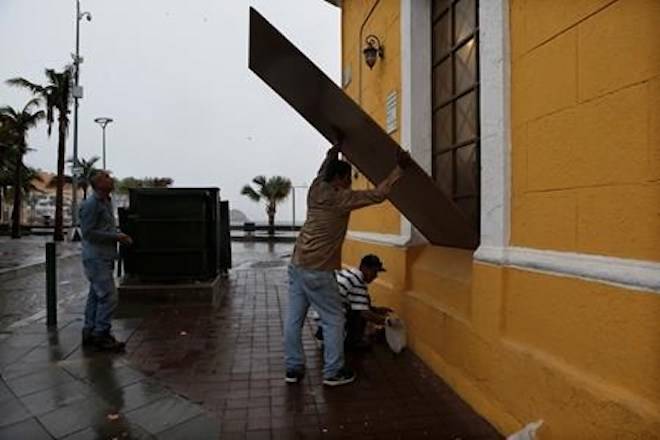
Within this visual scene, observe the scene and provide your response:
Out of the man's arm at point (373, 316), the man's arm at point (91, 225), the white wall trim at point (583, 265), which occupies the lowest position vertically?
the man's arm at point (373, 316)

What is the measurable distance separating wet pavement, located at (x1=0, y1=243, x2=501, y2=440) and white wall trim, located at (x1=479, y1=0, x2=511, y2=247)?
131cm

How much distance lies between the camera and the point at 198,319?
738 centimetres

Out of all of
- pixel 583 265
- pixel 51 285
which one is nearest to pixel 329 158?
pixel 583 265

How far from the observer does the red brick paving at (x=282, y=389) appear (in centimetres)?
371

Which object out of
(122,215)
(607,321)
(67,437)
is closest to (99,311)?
(67,437)

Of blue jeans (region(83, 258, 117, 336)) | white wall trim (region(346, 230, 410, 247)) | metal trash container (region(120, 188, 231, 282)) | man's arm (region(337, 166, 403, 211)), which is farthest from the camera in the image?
metal trash container (region(120, 188, 231, 282))

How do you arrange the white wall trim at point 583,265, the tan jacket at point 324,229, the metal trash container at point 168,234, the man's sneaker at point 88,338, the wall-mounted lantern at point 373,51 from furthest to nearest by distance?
the metal trash container at point 168,234 < the wall-mounted lantern at point 373,51 < the man's sneaker at point 88,338 < the tan jacket at point 324,229 < the white wall trim at point 583,265

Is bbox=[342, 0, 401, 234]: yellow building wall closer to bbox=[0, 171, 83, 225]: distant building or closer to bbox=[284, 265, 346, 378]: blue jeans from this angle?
bbox=[284, 265, 346, 378]: blue jeans

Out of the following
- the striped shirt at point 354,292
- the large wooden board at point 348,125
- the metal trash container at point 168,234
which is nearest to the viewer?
the large wooden board at point 348,125

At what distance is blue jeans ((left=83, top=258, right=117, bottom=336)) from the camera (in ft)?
18.7

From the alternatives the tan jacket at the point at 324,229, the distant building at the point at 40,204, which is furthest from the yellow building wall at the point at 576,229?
the distant building at the point at 40,204

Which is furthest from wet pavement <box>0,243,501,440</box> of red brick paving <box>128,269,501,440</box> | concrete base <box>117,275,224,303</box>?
concrete base <box>117,275,224,303</box>

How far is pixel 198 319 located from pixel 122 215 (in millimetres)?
2996

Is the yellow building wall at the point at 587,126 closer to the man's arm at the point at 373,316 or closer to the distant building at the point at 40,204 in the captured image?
the man's arm at the point at 373,316
